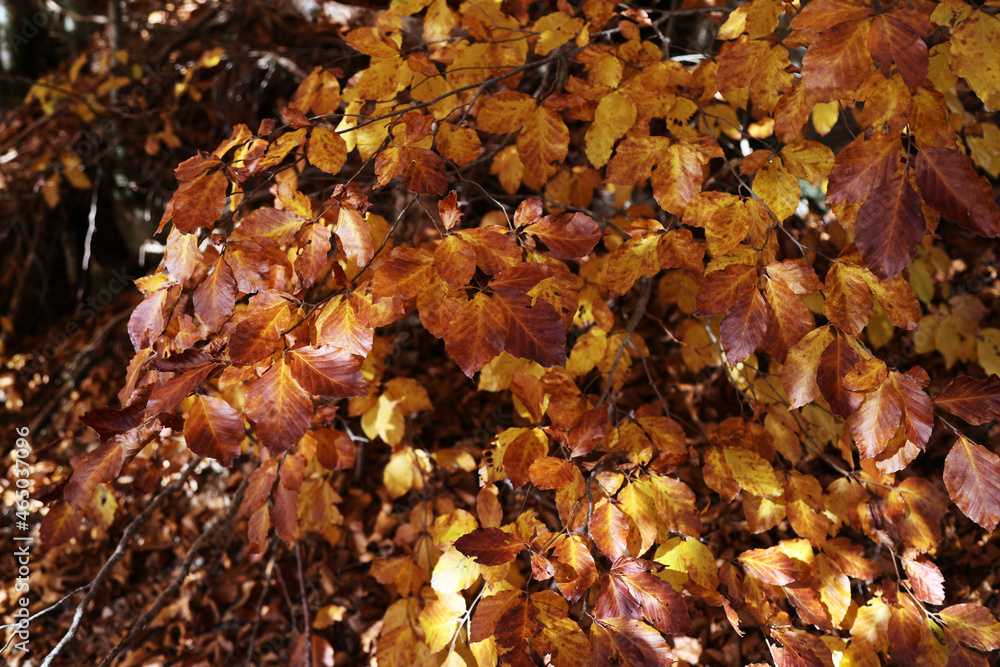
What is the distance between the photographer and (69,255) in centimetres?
309

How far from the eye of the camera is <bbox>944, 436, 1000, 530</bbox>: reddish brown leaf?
0.92 m

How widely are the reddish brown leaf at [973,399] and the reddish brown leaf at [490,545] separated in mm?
794

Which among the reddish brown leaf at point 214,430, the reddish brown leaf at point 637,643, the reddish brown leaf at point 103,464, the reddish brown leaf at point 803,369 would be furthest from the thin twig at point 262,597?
the reddish brown leaf at point 803,369

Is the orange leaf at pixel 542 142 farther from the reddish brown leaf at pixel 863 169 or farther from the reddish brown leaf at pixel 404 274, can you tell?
the reddish brown leaf at pixel 863 169

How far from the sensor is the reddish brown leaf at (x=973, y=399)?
3.07 ft

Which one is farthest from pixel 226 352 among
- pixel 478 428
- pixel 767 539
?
pixel 767 539

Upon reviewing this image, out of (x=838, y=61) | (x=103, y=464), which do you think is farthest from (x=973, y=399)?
(x=103, y=464)

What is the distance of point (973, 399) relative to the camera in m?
0.95

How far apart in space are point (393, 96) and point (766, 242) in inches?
35.4

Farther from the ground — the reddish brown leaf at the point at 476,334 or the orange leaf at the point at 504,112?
the orange leaf at the point at 504,112

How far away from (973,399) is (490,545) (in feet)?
2.91

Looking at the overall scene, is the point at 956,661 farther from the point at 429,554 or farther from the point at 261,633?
the point at 261,633

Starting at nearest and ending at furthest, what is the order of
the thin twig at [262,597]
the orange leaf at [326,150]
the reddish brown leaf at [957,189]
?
the reddish brown leaf at [957,189] → the orange leaf at [326,150] → the thin twig at [262,597]

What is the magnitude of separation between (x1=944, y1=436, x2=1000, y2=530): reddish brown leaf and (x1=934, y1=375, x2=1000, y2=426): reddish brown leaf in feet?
0.15
